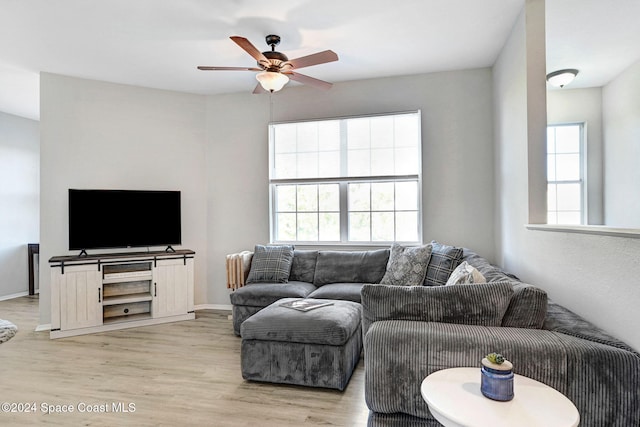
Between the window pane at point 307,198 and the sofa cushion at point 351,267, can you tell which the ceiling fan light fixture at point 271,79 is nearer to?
the window pane at point 307,198

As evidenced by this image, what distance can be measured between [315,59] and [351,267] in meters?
2.23

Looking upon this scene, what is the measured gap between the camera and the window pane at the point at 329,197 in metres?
4.60

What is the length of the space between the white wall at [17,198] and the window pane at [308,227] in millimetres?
4782

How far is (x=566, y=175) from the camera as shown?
15.3 ft

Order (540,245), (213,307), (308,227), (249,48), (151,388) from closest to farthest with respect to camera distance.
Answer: (540,245) → (151,388) → (249,48) → (308,227) → (213,307)

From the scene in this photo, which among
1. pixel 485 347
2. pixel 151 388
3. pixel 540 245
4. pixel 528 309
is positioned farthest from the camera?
pixel 151 388

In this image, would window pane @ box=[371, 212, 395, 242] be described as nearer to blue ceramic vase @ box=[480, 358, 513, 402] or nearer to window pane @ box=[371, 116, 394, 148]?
window pane @ box=[371, 116, 394, 148]

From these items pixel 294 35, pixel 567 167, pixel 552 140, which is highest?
pixel 294 35

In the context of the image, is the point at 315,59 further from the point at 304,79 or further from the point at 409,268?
the point at 409,268

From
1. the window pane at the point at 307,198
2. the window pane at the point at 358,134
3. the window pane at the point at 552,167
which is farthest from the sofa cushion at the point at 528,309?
the window pane at the point at 552,167

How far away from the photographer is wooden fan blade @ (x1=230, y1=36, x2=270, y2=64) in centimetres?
262

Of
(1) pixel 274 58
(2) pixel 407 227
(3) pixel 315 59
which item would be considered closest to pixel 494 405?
(3) pixel 315 59

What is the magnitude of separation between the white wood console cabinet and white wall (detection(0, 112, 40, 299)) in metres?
2.70

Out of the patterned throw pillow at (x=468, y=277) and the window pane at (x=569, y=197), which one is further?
the window pane at (x=569, y=197)
